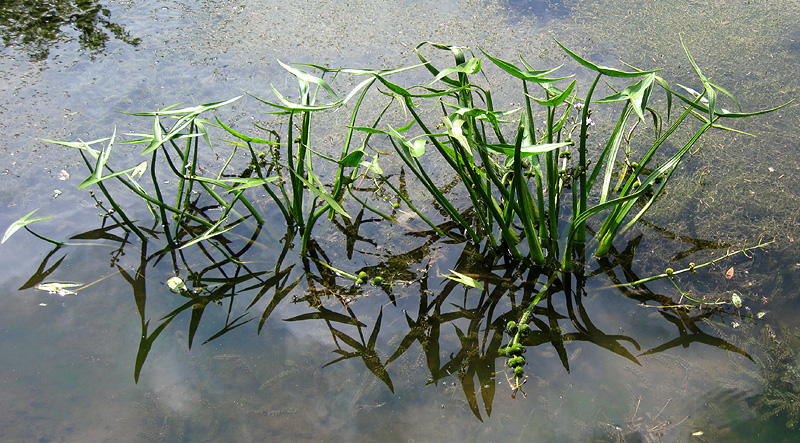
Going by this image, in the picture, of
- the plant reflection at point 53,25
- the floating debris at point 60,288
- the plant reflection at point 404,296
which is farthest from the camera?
the plant reflection at point 53,25

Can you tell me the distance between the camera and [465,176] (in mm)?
1398

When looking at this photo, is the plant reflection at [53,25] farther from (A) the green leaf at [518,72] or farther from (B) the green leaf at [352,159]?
(A) the green leaf at [518,72]

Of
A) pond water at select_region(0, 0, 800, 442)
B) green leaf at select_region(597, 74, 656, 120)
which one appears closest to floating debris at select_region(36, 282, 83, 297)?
pond water at select_region(0, 0, 800, 442)

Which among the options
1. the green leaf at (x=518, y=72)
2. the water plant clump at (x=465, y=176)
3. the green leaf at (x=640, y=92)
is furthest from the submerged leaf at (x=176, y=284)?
the green leaf at (x=640, y=92)

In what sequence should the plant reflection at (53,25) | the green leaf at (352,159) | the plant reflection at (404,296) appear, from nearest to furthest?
1. the green leaf at (352,159)
2. the plant reflection at (404,296)
3. the plant reflection at (53,25)

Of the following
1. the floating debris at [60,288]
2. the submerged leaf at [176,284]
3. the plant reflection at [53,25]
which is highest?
the plant reflection at [53,25]

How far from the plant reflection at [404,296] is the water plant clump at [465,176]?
2cm

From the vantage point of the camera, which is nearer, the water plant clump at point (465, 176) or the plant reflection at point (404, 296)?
the water plant clump at point (465, 176)

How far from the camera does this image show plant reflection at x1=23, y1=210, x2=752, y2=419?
141 centimetres

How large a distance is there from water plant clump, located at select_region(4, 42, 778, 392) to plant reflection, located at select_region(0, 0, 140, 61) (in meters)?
0.64

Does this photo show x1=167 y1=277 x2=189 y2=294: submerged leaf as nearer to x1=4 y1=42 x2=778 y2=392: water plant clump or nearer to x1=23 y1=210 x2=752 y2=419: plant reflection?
x1=23 y1=210 x2=752 y2=419: plant reflection

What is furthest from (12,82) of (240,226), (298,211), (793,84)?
(793,84)

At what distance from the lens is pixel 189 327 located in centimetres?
149

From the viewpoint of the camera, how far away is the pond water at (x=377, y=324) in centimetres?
129
